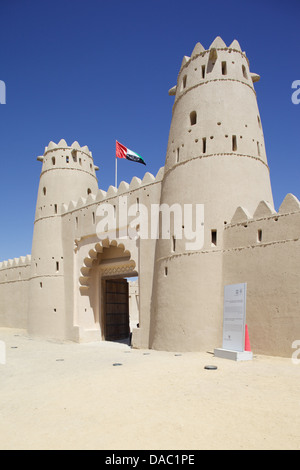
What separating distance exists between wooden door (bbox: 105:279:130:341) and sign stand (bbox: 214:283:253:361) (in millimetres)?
10997

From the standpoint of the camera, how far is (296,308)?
1066cm

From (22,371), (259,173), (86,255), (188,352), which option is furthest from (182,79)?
(22,371)

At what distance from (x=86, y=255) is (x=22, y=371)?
1017 centimetres

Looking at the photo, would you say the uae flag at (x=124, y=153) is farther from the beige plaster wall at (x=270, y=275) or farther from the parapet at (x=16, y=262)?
the parapet at (x=16, y=262)

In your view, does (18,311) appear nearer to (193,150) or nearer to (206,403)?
(193,150)

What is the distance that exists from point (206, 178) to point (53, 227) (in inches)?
465

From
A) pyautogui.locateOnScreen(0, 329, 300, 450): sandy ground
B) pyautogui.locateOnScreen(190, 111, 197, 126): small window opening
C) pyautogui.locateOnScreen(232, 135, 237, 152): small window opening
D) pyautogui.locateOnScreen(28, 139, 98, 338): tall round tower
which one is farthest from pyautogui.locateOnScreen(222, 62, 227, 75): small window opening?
pyautogui.locateOnScreen(0, 329, 300, 450): sandy ground

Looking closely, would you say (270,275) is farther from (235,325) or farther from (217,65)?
(217,65)

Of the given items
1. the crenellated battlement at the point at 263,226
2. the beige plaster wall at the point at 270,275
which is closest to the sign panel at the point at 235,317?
the beige plaster wall at the point at 270,275

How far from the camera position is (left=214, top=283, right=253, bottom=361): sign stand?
1025 cm

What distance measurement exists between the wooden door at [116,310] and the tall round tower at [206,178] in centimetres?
629

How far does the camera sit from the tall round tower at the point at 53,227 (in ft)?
68.3

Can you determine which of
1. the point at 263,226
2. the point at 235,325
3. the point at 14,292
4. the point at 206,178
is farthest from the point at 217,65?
the point at 14,292

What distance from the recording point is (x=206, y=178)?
14055 millimetres
